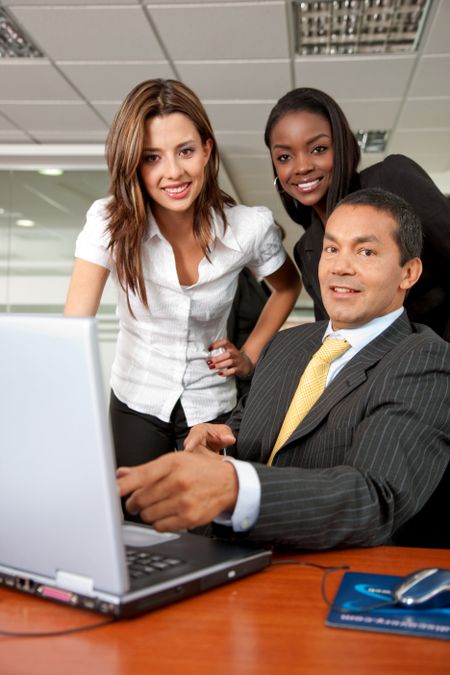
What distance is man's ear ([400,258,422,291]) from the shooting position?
155 centimetres

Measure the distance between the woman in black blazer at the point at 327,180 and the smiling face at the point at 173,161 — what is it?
14.0 inches

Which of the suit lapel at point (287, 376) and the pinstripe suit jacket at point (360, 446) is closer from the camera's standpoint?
the pinstripe suit jacket at point (360, 446)

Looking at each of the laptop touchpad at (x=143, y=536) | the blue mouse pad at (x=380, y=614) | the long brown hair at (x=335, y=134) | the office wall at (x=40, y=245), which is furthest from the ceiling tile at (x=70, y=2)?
the blue mouse pad at (x=380, y=614)

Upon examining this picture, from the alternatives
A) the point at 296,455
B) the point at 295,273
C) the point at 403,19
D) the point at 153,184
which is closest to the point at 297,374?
the point at 296,455

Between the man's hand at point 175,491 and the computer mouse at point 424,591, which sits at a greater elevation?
the man's hand at point 175,491

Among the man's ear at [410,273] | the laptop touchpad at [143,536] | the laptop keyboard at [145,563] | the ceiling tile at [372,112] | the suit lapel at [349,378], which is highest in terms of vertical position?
the ceiling tile at [372,112]

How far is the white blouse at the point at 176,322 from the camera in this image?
6.47 ft

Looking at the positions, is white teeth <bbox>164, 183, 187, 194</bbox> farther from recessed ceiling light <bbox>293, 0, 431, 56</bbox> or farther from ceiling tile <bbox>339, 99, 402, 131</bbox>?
ceiling tile <bbox>339, 99, 402, 131</bbox>

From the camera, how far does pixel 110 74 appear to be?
184 inches

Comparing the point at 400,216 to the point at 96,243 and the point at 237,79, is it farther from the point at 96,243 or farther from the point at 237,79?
the point at 237,79

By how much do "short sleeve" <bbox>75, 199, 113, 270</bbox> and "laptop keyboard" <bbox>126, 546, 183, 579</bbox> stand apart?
109cm

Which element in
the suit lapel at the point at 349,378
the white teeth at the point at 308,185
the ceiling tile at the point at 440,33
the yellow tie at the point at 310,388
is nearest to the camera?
the suit lapel at the point at 349,378

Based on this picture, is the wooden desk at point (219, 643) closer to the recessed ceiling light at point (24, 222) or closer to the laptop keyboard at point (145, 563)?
the laptop keyboard at point (145, 563)

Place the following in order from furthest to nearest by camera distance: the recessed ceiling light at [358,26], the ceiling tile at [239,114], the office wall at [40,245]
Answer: the office wall at [40,245] → the ceiling tile at [239,114] → the recessed ceiling light at [358,26]
